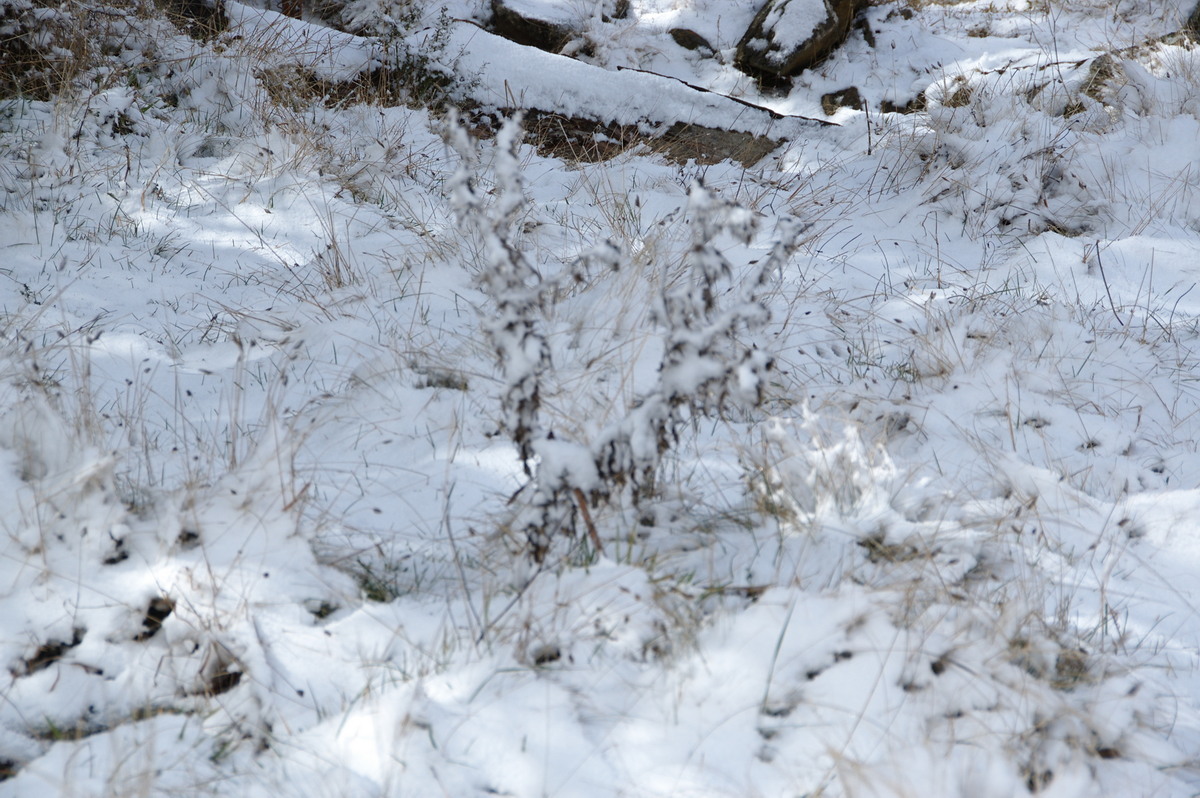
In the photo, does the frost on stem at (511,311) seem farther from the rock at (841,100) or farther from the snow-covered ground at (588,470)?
the rock at (841,100)

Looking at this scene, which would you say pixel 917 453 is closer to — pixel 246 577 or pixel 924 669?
pixel 924 669

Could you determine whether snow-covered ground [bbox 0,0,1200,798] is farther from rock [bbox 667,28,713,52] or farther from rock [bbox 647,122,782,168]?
rock [bbox 667,28,713,52]

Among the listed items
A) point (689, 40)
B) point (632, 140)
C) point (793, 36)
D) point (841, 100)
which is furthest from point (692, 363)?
point (689, 40)

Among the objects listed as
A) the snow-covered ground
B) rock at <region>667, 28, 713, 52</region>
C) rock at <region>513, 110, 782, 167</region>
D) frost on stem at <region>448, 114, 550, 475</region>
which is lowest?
the snow-covered ground

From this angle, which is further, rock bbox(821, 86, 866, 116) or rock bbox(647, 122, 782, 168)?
rock bbox(821, 86, 866, 116)

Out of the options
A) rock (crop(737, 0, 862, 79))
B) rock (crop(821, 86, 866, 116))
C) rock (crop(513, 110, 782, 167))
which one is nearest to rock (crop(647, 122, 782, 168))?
rock (crop(513, 110, 782, 167))

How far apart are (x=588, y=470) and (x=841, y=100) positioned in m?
5.28

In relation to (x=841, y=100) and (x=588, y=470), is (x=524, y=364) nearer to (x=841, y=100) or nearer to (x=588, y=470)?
(x=588, y=470)

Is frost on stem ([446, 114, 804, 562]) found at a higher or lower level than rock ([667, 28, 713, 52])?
lower

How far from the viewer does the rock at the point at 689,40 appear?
6.91m

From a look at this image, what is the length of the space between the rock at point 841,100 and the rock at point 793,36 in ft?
1.38

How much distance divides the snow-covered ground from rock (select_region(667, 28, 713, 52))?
2908 mm

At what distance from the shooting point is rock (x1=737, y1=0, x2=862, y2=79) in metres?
6.39

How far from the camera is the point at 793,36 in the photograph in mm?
6395
